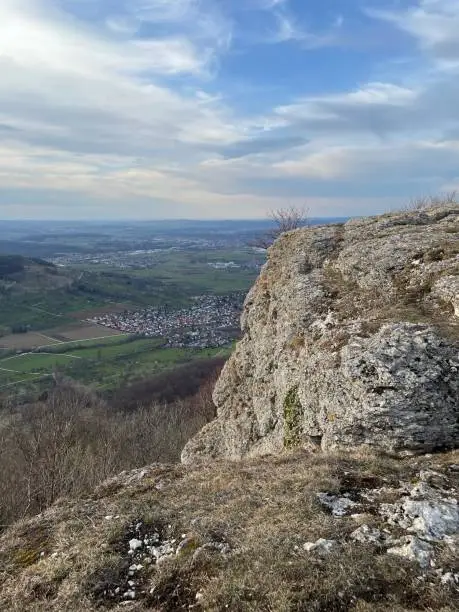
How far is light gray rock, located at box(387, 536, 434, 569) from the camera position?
621cm

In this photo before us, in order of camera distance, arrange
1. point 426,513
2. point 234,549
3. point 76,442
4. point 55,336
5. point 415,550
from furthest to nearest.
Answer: point 55,336 < point 76,442 < point 426,513 < point 234,549 < point 415,550

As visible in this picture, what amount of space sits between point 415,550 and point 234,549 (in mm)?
2425

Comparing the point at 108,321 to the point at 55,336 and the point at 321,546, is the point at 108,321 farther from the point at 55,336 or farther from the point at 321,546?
the point at 321,546

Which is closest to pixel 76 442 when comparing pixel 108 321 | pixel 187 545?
pixel 187 545

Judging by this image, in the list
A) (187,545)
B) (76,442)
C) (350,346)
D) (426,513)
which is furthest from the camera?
(76,442)

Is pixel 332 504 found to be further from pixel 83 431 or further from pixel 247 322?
Answer: pixel 83 431

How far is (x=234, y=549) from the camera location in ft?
22.8

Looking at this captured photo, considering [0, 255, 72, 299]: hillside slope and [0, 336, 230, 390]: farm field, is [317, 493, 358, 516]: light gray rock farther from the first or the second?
[0, 255, 72, 299]: hillside slope

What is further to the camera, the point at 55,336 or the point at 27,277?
the point at 27,277

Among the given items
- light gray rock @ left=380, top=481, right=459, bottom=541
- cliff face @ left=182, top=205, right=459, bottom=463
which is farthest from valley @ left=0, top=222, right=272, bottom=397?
light gray rock @ left=380, top=481, right=459, bottom=541

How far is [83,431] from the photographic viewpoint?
141ft

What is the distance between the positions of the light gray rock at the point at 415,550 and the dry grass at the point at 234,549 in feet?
0.55

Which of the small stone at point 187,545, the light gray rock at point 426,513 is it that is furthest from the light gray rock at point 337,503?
the small stone at point 187,545

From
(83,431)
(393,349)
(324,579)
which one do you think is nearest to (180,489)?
(324,579)
